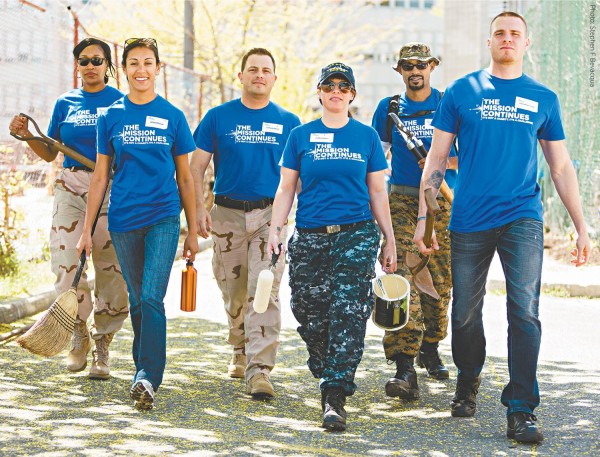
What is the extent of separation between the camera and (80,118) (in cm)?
775

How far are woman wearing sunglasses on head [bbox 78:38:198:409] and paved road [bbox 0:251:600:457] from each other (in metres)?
0.45

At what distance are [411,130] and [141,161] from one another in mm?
1757

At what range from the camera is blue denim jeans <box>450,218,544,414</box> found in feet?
20.3

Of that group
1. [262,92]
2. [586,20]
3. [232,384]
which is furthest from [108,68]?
[586,20]

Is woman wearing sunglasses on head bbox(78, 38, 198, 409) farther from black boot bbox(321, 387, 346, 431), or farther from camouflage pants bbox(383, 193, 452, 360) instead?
camouflage pants bbox(383, 193, 452, 360)

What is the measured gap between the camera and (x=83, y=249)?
7191mm

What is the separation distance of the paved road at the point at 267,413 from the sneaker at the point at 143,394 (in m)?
0.08

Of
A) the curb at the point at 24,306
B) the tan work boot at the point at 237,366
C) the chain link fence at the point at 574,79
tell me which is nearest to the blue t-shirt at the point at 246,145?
the tan work boot at the point at 237,366

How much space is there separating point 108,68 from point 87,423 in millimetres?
2681

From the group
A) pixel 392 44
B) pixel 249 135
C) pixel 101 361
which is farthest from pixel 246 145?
pixel 392 44

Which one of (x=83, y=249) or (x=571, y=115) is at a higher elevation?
(x=571, y=115)

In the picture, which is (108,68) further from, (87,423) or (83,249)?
(87,423)

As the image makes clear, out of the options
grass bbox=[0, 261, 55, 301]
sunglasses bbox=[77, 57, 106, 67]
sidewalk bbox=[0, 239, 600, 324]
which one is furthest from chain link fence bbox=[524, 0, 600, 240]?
sunglasses bbox=[77, 57, 106, 67]

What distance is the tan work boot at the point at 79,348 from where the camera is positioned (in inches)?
313
